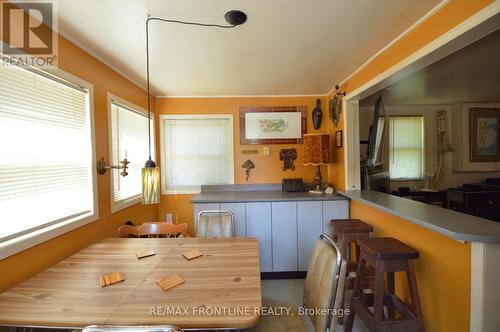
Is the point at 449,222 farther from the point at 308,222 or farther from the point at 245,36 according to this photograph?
the point at 245,36

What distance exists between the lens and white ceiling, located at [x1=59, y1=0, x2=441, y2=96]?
1373mm

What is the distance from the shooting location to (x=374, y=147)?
2385 millimetres

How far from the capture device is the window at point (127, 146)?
7.47 feet

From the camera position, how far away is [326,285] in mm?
1125

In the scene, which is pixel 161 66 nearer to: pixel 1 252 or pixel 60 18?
pixel 60 18

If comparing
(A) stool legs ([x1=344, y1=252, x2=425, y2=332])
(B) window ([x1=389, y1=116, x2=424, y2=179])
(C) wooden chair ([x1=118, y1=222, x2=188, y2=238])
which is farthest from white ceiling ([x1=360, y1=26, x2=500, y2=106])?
(C) wooden chair ([x1=118, y1=222, x2=188, y2=238])

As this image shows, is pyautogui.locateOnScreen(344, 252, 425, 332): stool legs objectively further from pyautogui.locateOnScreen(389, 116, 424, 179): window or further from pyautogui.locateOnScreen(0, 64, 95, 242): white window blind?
pyautogui.locateOnScreen(389, 116, 424, 179): window

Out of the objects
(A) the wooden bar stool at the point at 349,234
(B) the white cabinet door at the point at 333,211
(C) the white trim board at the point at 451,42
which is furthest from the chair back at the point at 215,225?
(C) the white trim board at the point at 451,42

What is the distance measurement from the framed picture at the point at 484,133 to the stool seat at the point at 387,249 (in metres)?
3.62

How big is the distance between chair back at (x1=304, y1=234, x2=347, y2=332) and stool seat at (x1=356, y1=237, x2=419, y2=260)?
1.51 ft

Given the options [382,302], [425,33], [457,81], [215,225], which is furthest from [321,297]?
[457,81]

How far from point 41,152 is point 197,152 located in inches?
76.8

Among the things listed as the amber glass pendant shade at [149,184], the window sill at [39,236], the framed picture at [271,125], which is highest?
the framed picture at [271,125]

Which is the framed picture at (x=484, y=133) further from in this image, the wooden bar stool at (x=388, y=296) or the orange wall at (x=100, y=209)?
the orange wall at (x=100, y=209)
